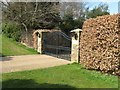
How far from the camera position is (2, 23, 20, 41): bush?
1667 cm

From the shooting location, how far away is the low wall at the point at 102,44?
5.10 metres

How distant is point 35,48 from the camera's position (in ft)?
45.7

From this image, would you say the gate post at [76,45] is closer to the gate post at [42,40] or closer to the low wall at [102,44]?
the low wall at [102,44]

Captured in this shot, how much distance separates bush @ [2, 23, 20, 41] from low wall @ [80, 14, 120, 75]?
38.9 feet

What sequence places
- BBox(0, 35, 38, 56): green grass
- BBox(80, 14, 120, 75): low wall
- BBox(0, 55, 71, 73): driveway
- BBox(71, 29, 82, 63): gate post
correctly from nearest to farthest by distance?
BBox(80, 14, 120, 75): low wall, BBox(0, 55, 71, 73): driveway, BBox(71, 29, 82, 63): gate post, BBox(0, 35, 38, 56): green grass

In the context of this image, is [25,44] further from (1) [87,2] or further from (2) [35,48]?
(1) [87,2]

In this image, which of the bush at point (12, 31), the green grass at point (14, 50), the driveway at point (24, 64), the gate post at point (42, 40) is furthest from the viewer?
the bush at point (12, 31)

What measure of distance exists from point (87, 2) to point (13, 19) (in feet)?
43.4

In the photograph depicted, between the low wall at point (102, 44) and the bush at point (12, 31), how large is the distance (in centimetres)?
1185

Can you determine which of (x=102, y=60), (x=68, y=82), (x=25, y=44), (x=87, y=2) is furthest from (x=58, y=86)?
(x=87, y=2)

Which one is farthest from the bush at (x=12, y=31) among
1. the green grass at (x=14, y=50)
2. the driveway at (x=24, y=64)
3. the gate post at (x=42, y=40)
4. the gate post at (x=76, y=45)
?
the gate post at (x=76, y=45)

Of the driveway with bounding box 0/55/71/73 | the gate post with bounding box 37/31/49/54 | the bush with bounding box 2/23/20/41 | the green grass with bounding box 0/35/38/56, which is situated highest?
the bush with bounding box 2/23/20/41

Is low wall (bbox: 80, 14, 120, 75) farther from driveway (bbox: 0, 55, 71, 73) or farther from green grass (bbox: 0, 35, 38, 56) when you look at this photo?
green grass (bbox: 0, 35, 38, 56)

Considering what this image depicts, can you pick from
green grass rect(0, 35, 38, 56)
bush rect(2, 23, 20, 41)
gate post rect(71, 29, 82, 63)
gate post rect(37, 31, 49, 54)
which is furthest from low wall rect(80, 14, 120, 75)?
bush rect(2, 23, 20, 41)
